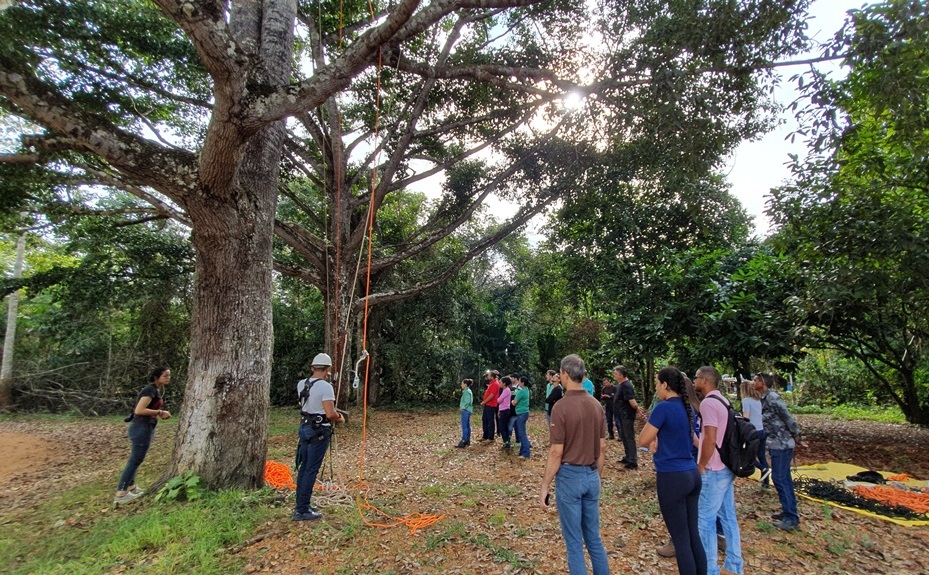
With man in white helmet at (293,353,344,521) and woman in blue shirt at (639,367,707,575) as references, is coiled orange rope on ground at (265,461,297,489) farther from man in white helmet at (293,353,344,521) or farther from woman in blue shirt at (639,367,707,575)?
woman in blue shirt at (639,367,707,575)

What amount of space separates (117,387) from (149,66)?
11915mm

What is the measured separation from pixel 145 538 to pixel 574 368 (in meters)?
4.13

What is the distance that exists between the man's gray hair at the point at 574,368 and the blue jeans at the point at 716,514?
1.27m

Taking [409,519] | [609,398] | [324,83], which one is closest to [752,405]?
[409,519]

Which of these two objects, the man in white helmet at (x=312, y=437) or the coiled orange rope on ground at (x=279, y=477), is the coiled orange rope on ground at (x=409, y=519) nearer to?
the man in white helmet at (x=312, y=437)

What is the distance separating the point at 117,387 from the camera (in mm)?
15688

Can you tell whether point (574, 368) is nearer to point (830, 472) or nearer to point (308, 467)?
point (308, 467)

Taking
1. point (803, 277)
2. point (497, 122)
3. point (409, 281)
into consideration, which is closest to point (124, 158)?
point (497, 122)

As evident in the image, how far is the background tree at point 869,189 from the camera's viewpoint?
16.0 feet

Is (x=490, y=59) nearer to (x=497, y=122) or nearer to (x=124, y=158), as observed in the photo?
(x=497, y=122)

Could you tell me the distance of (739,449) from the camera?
3.58 m

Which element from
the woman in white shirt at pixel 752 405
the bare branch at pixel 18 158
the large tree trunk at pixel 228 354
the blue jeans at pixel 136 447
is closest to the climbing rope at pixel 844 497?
the woman in white shirt at pixel 752 405

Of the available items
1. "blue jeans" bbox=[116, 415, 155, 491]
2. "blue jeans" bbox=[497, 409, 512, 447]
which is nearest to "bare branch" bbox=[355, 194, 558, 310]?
"blue jeans" bbox=[497, 409, 512, 447]

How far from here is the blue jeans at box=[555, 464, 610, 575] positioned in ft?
10.2
